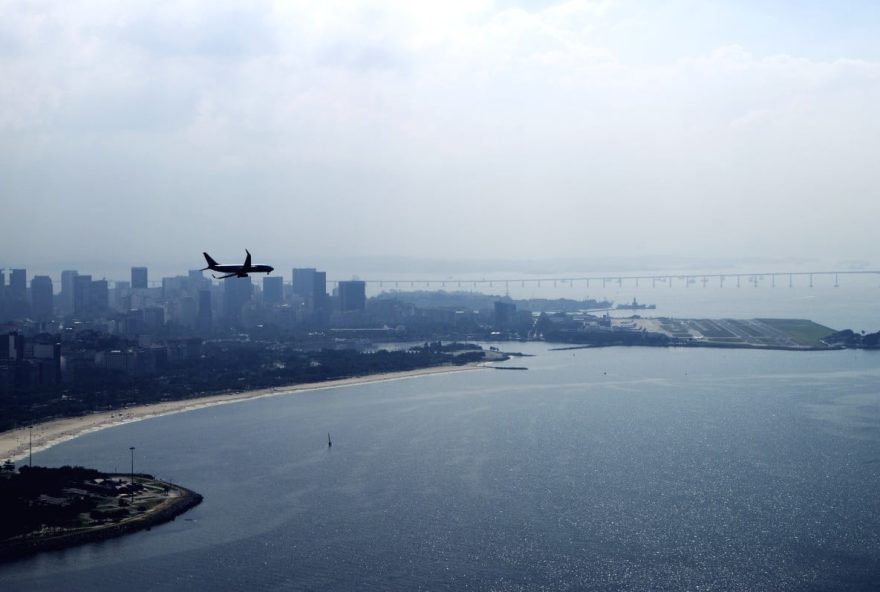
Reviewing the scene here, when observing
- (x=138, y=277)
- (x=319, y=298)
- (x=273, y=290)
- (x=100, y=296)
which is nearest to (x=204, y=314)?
(x=319, y=298)

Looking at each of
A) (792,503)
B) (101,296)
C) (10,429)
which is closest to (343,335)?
(101,296)

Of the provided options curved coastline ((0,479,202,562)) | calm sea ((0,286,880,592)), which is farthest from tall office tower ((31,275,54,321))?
curved coastline ((0,479,202,562))

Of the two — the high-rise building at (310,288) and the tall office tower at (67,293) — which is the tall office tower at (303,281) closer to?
the high-rise building at (310,288)

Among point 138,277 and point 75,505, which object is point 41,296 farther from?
point 75,505

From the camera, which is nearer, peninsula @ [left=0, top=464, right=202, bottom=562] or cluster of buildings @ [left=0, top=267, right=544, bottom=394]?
peninsula @ [left=0, top=464, right=202, bottom=562]

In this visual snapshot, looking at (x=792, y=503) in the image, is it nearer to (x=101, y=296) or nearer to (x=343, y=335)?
(x=343, y=335)

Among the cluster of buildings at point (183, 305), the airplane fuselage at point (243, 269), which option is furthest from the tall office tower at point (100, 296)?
the airplane fuselage at point (243, 269)

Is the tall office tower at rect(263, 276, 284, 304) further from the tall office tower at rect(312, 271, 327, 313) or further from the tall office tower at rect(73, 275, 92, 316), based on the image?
the tall office tower at rect(73, 275, 92, 316)
